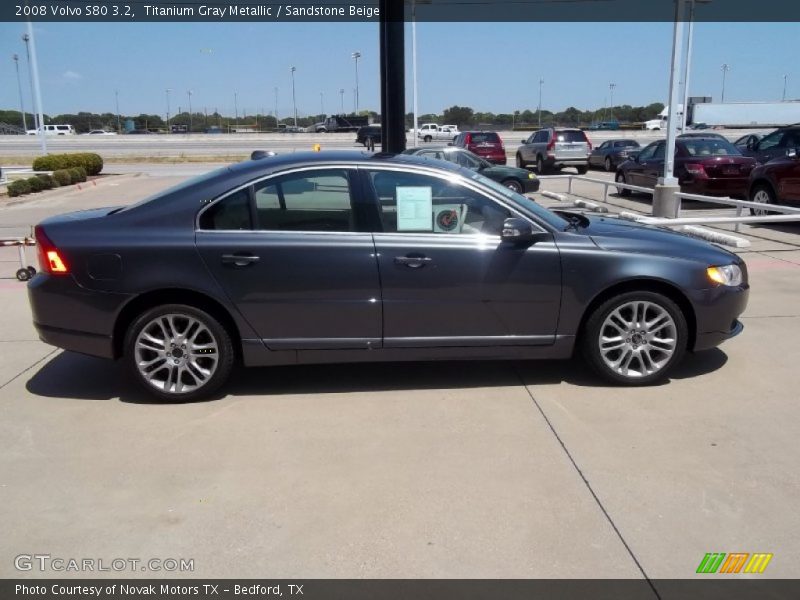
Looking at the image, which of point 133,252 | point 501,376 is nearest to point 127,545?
point 133,252

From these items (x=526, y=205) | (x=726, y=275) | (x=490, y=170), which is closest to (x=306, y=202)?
(x=526, y=205)

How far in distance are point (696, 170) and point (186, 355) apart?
1349cm

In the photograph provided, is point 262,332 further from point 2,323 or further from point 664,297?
point 2,323

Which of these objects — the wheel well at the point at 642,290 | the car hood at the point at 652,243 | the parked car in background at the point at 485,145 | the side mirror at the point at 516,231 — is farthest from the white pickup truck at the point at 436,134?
the side mirror at the point at 516,231

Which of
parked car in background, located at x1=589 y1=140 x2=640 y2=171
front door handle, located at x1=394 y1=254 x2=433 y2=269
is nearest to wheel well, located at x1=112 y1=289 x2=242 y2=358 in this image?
front door handle, located at x1=394 y1=254 x2=433 y2=269

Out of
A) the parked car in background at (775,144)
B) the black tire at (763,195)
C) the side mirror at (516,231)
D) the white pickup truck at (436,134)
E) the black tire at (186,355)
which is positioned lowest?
the black tire at (186,355)

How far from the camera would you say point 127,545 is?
3.07 m

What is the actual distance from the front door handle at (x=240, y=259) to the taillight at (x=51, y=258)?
105 centimetres

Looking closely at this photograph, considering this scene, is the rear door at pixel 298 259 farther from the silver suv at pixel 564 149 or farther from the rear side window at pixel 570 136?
the rear side window at pixel 570 136

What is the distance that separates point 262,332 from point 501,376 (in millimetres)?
1762

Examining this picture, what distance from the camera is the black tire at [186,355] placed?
4.50 metres

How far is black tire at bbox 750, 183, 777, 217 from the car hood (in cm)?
827

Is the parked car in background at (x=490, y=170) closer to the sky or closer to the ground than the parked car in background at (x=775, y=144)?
closer to the ground

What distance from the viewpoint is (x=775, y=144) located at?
1642 centimetres
